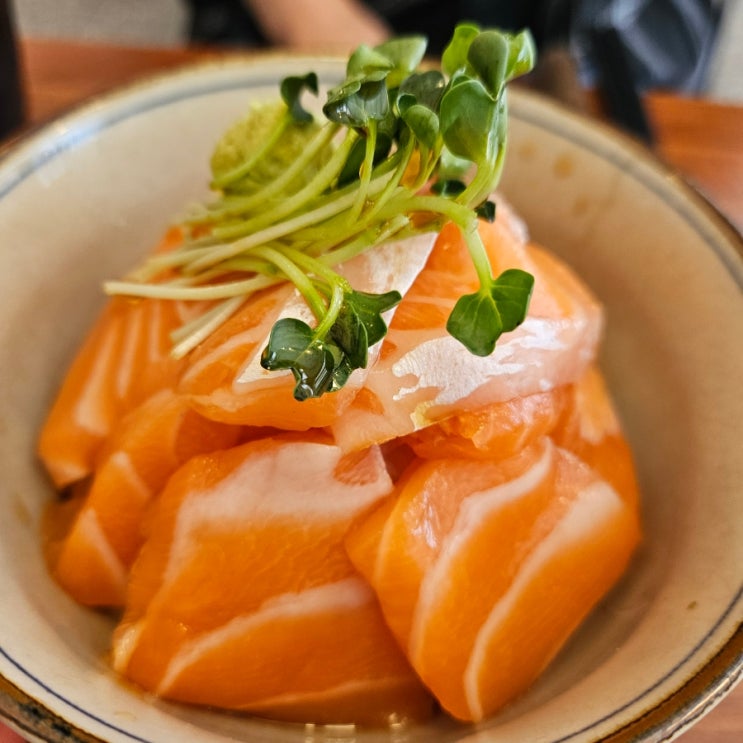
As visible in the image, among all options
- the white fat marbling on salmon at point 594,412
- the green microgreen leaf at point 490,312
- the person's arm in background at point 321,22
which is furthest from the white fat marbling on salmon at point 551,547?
the person's arm in background at point 321,22

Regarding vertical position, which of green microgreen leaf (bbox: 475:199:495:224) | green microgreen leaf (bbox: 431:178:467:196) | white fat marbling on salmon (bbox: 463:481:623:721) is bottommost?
white fat marbling on salmon (bbox: 463:481:623:721)

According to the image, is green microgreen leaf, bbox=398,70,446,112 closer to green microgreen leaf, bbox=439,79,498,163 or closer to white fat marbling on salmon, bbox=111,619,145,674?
green microgreen leaf, bbox=439,79,498,163

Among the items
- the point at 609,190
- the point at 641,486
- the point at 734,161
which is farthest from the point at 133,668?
the point at 734,161

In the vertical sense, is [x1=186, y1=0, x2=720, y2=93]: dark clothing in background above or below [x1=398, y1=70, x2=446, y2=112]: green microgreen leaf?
below

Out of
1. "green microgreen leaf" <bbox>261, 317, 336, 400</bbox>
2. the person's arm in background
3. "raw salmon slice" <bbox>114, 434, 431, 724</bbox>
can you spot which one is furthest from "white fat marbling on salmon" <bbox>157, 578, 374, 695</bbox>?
the person's arm in background

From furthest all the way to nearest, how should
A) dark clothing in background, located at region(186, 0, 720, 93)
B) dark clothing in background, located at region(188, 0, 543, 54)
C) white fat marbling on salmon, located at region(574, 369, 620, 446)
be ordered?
dark clothing in background, located at region(188, 0, 543, 54)
dark clothing in background, located at region(186, 0, 720, 93)
white fat marbling on salmon, located at region(574, 369, 620, 446)

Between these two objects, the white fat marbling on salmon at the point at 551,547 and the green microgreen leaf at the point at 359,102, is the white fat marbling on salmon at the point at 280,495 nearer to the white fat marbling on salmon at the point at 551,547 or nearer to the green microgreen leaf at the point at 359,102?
the white fat marbling on salmon at the point at 551,547

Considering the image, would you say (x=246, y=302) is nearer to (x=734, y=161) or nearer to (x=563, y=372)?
(x=563, y=372)

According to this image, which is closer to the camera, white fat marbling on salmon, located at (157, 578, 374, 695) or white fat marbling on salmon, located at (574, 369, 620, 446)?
white fat marbling on salmon, located at (157, 578, 374, 695)
